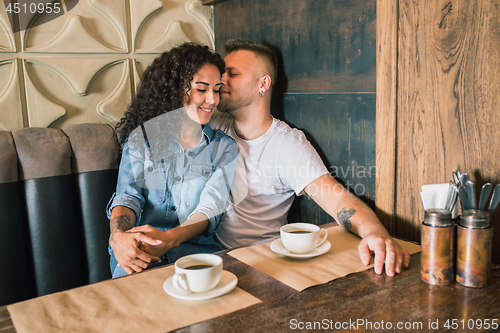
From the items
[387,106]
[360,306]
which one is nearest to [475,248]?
[360,306]

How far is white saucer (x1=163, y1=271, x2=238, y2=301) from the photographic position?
83 centimetres

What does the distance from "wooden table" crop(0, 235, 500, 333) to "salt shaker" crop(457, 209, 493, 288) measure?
28 mm

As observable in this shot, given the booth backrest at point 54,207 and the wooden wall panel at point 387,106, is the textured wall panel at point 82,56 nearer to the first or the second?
the booth backrest at point 54,207

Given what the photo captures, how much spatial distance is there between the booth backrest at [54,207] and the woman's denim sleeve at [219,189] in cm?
47

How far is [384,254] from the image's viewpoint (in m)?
1.04

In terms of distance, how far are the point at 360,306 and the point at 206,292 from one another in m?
Result: 0.34

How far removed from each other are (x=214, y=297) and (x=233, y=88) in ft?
3.71

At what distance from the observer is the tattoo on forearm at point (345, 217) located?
1.31m

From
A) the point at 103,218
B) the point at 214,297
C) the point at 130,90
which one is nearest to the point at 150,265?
the point at 103,218

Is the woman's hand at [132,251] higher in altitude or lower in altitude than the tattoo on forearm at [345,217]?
lower

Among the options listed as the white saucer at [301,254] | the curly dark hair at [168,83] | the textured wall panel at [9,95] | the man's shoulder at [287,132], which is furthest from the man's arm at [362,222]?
the textured wall panel at [9,95]

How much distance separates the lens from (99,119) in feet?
6.42

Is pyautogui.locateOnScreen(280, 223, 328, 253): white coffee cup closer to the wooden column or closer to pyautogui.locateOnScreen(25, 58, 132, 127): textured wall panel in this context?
the wooden column

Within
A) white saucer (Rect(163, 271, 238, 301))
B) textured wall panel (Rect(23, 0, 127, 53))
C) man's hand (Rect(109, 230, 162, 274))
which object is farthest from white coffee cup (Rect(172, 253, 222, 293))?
textured wall panel (Rect(23, 0, 127, 53))
